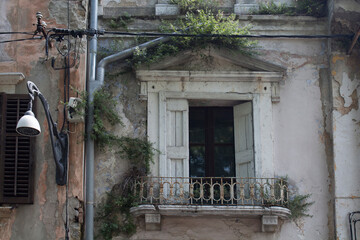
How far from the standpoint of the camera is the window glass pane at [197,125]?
11625 millimetres

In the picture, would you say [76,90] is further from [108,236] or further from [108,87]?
[108,236]

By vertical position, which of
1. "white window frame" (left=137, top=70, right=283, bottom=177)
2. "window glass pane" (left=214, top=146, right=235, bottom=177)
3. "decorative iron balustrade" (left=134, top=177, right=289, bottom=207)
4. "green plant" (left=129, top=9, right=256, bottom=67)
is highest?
"green plant" (left=129, top=9, right=256, bottom=67)

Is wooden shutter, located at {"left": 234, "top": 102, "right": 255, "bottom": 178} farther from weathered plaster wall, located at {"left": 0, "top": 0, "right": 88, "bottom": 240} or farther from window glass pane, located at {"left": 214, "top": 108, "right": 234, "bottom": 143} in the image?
weathered plaster wall, located at {"left": 0, "top": 0, "right": 88, "bottom": 240}

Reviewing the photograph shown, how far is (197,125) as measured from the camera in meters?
11.7

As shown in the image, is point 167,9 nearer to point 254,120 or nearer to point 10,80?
point 254,120

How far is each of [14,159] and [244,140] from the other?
3.53 meters

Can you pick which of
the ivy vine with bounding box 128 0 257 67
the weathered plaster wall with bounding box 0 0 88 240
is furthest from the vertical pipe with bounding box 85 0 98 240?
the ivy vine with bounding box 128 0 257 67

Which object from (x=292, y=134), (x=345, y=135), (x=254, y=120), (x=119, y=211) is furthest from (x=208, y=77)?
(x=119, y=211)

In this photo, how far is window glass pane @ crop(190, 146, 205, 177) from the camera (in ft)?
37.7

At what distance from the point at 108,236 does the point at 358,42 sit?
16.1 ft

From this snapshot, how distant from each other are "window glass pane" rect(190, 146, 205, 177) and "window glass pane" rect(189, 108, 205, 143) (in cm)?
14

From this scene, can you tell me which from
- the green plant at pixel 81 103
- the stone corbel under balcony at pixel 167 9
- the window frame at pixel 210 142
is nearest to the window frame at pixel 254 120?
the window frame at pixel 210 142

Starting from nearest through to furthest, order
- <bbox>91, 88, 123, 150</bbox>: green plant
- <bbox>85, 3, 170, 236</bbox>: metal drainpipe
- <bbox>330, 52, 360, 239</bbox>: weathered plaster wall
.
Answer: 1. <bbox>85, 3, 170, 236</bbox>: metal drainpipe
2. <bbox>330, 52, 360, 239</bbox>: weathered plaster wall
3. <bbox>91, 88, 123, 150</bbox>: green plant

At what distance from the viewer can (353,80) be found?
37.2 feet
